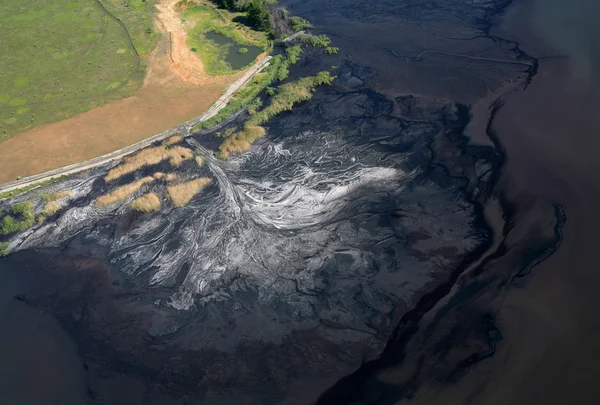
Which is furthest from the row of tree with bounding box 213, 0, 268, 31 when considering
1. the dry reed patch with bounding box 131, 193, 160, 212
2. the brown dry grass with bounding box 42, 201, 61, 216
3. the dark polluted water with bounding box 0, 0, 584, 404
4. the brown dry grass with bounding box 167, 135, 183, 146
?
the brown dry grass with bounding box 42, 201, 61, 216

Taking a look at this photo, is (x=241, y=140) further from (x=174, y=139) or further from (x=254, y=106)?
(x=174, y=139)

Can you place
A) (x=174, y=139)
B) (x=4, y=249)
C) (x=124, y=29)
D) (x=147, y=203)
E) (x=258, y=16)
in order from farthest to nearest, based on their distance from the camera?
(x=124, y=29) < (x=258, y=16) < (x=174, y=139) < (x=147, y=203) < (x=4, y=249)

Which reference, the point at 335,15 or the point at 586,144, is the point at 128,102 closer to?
the point at 335,15

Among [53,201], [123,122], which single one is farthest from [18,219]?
[123,122]

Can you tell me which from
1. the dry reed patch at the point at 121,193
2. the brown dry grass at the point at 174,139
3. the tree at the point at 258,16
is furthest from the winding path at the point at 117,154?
the tree at the point at 258,16

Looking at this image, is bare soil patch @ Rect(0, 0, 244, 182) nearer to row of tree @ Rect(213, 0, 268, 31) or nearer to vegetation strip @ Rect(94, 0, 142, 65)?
vegetation strip @ Rect(94, 0, 142, 65)

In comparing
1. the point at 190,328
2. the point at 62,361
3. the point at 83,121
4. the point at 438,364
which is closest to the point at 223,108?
the point at 83,121
